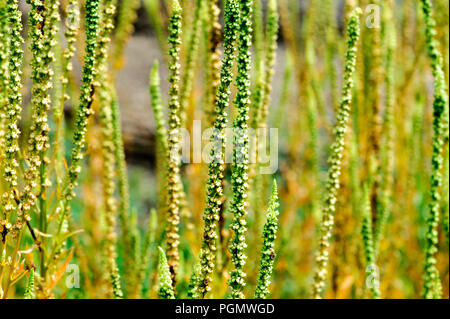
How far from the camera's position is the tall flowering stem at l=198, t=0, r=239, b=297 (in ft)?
1.70

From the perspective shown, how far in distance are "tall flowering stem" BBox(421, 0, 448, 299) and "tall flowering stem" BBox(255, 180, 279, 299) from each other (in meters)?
0.29

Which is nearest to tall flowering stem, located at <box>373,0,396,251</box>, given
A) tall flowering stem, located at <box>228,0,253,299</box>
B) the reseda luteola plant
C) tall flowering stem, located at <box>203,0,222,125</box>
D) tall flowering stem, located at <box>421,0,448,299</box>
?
the reseda luteola plant

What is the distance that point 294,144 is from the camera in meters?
1.39

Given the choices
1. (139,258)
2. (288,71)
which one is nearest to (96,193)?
(139,258)

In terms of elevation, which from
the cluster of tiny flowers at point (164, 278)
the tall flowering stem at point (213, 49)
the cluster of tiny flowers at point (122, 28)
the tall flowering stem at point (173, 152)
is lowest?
the cluster of tiny flowers at point (164, 278)

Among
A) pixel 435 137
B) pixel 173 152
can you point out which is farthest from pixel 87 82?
pixel 435 137

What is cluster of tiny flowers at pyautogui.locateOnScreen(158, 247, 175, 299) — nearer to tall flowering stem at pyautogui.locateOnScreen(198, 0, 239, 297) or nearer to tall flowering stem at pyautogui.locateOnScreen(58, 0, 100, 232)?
tall flowering stem at pyautogui.locateOnScreen(198, 0, 239, 297)

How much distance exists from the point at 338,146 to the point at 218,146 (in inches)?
7.1

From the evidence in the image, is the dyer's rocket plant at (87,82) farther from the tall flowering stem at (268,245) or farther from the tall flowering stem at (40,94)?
the tall flowering stem at (268,245)

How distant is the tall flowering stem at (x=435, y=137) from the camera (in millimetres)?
718

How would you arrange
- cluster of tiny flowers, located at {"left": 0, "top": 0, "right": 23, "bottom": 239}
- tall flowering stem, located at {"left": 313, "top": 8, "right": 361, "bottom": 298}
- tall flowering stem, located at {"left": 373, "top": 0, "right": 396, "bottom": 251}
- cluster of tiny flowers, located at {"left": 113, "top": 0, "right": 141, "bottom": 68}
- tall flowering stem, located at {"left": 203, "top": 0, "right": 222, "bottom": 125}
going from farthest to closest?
1. cluster of tiny flowers, located at {"left": 113, "top": 0, "right": 141, "bottom": 68}
2. tall flowering stem, located at {"left": 373, "top": 0, "right": 396, "bottom": 251}
3. tall flowering stem, located at {"left": 203, "top": 0, "right": 222, "bottom": 125}
4. tall flowering stem, located at {"left": 313, "top": 8, "right": 361, "bottom": 298}
5. cluster of tiny flowers, located at {"left": 0, "top": 0, "right": 23, "bottom": 239}

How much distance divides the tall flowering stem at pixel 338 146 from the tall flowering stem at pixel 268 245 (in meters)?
0.16

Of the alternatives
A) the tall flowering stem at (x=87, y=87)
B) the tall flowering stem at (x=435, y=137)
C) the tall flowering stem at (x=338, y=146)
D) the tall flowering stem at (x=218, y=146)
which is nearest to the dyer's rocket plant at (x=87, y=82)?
the tall flowering stem at (x=87, y=87)

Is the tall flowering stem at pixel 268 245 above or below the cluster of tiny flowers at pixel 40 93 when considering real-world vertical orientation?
below
